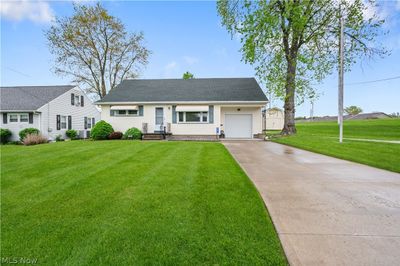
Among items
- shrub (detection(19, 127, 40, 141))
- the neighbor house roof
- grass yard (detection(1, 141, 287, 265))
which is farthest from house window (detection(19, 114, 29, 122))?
grass yard (detection(1, 141, 287, 265))

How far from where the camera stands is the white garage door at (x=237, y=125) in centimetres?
1586

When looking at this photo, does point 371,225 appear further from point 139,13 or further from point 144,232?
point 139,13

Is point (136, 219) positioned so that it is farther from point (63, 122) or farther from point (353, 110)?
point (353, 110)

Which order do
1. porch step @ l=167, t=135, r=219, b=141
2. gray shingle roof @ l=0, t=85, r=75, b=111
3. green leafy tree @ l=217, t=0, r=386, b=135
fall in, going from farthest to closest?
gray shingle roof @ l=0, t=85, r=75, b=111
porch step @ l=167, t=135, r=219, b=141
green leafy tree @ l=217, t=0, r=386, b=135

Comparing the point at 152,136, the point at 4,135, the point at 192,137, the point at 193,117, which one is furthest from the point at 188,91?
the point at 4,135

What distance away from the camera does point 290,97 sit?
47.0 feet

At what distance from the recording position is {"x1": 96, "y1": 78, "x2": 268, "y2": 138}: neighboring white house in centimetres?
1516

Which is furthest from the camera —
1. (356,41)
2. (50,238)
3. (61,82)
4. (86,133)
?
(61,82)

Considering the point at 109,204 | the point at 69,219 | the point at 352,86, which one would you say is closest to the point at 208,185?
the point at 109,204

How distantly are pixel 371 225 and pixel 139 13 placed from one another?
52.6ft

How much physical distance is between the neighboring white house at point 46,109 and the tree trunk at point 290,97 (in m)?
20.0

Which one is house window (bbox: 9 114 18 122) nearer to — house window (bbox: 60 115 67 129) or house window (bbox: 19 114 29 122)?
house window (bbox: 19 114 29 122)

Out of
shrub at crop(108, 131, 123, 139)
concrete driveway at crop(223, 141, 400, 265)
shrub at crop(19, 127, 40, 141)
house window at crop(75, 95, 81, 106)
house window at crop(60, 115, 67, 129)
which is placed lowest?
concrete driveway at crop(223, 141, 400, 265)

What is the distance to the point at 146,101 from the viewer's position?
15.6 meters
